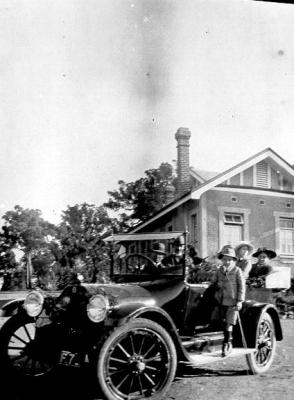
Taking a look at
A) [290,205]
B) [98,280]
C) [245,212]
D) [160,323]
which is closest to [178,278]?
[160,323]

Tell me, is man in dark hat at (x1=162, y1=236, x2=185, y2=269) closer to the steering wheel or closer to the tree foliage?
the steering wheel

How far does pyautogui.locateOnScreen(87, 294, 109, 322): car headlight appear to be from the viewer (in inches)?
168

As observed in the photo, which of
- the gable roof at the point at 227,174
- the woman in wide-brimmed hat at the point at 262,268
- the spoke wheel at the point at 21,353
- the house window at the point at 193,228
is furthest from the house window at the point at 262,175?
the spoke wheel at the point at 21,353

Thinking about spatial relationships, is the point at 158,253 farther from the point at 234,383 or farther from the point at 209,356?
the point at 234,383

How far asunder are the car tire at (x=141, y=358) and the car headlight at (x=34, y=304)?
43.7 inches

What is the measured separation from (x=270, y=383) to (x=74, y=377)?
2.15 metres

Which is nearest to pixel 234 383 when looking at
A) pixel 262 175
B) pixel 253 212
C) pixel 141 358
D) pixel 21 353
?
pixel 141 358

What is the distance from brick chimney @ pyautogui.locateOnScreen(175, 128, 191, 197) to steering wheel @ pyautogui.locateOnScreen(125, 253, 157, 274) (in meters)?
14.0

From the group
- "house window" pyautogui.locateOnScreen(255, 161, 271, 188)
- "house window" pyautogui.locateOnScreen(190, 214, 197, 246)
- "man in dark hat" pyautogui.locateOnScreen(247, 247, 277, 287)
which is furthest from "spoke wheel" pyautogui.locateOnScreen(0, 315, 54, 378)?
"house window" pyautogui.locateOnScreen(255, 161, 271, 188)

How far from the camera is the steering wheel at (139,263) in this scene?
219 inches

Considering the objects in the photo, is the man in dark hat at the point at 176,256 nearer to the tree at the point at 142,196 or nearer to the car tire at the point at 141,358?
the car tire at the point at 141,358

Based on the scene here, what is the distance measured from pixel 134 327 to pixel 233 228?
48.9 feet

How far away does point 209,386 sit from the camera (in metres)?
4.78

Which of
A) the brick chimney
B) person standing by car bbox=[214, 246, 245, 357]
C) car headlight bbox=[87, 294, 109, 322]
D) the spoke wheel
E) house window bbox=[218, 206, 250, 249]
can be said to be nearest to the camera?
car headlight bbox=[87, 294, 109, 322]
